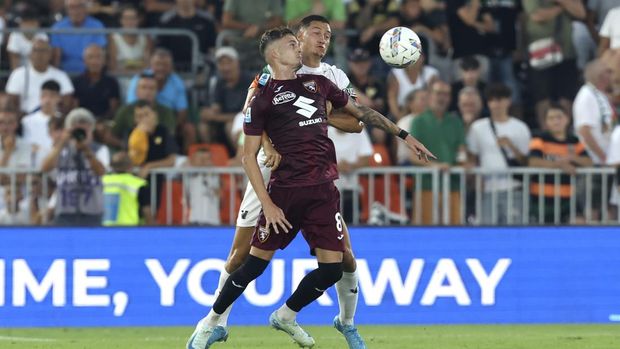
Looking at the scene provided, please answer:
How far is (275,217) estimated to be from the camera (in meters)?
9.52

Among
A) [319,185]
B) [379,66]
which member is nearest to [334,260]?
[319,185]

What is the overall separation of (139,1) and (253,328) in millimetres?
6995

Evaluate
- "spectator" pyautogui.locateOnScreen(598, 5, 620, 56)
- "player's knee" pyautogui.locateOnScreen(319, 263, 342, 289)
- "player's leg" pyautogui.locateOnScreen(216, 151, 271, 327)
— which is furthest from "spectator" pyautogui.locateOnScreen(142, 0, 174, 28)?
"player's knee" pyautogui.locateOnScreen(319, 263, 342, 289)

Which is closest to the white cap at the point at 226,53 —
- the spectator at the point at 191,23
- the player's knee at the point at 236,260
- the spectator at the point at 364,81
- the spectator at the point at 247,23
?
the spectator at the point at 247,23

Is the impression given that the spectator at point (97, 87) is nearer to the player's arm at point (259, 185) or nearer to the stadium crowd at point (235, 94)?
the stadium crowd at point (235, 94)

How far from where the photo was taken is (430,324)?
13.2 meters

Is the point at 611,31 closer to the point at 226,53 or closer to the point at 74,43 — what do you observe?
the point at 226,53

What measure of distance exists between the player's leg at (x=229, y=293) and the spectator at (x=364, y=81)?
6903 millimetres

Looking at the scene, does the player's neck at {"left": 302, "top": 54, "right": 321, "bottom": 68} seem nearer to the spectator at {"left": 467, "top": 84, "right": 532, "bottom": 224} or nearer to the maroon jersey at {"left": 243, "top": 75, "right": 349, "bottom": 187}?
the maroon jersey at {"left": 243, "top": 75, "right": 349, "bottom": 187}

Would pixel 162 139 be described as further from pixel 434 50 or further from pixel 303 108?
pixel 303 108

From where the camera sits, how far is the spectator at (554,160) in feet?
50.1

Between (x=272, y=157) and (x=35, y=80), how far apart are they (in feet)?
25.3

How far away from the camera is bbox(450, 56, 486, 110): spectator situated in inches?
674

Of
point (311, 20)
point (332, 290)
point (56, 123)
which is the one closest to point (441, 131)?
point (332, 290)
